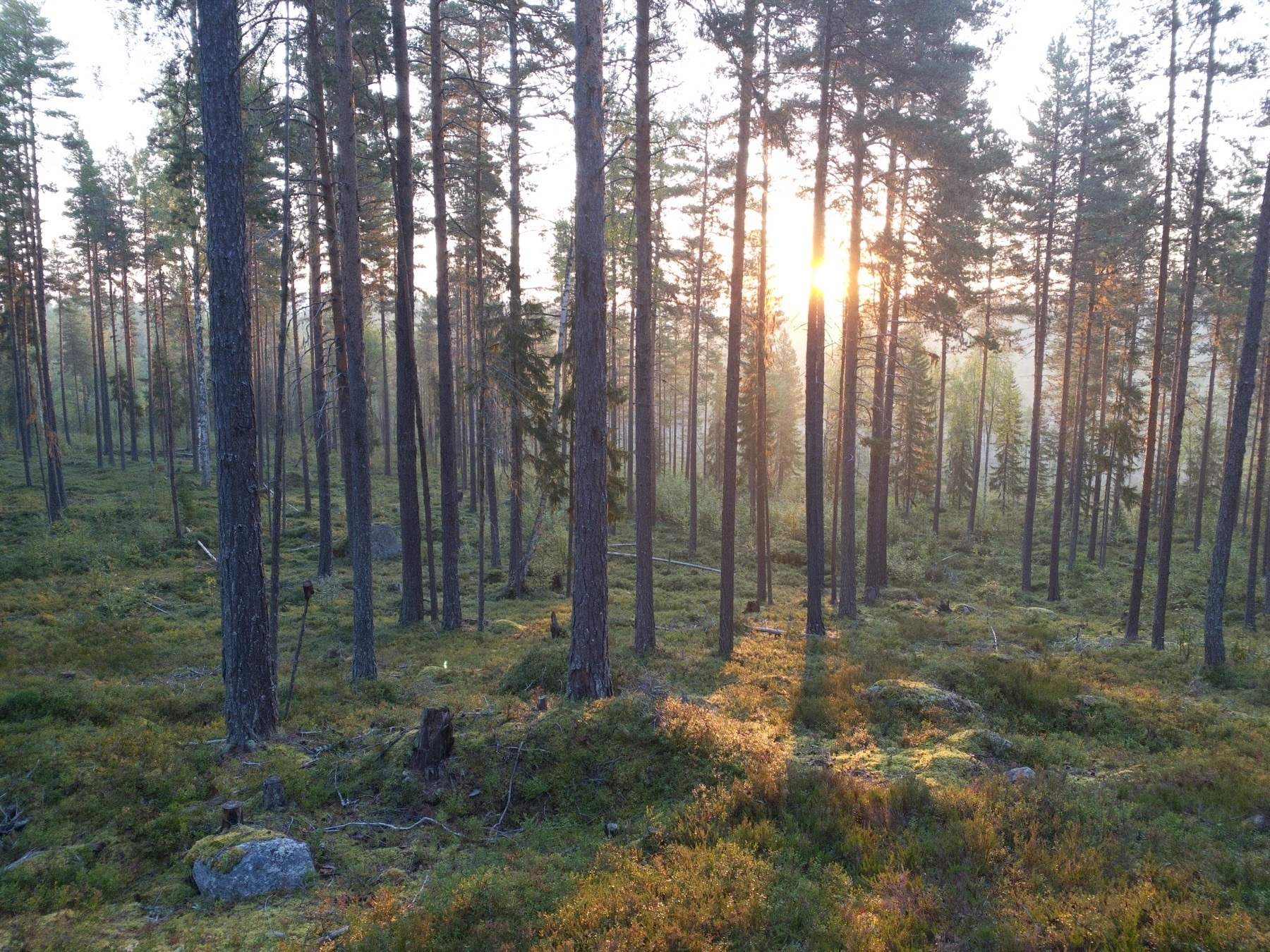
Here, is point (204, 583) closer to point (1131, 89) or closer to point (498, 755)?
point (498, 755)

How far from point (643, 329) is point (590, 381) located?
4633mm

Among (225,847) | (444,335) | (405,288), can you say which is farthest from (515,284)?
(225,847)

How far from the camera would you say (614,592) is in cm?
2311

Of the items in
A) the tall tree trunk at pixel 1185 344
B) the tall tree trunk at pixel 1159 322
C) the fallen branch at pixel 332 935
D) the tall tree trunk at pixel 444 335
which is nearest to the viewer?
the fallen branch at pixel 332 935

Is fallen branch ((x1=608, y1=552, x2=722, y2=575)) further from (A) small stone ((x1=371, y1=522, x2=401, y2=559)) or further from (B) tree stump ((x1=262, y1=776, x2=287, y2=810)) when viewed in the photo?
(B) tree stump ((x1=262, y1=776, x2=287, y2=810))

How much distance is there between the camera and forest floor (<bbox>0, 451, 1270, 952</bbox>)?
4.85 meters

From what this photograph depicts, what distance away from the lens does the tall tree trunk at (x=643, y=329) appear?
40.5 ft

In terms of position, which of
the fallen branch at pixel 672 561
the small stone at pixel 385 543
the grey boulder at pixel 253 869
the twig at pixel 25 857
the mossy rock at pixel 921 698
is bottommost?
the fallen branch at pixel 672 561

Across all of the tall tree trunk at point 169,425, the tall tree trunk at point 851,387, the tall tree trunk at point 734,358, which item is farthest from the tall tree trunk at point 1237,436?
the tall tree trunk at point 169,425

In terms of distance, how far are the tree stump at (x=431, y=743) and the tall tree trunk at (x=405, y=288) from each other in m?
7.76

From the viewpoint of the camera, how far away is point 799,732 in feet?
30.3

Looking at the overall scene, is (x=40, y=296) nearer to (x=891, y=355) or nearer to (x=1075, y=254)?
(x=891, y=355)

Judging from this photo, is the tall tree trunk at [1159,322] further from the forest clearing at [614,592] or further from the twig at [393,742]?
the twig at [393,742]

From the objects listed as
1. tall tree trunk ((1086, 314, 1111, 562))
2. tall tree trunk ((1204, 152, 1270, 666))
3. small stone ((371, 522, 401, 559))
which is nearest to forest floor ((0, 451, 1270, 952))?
tall tree trunk ((1204, 152, 1270, 666))
